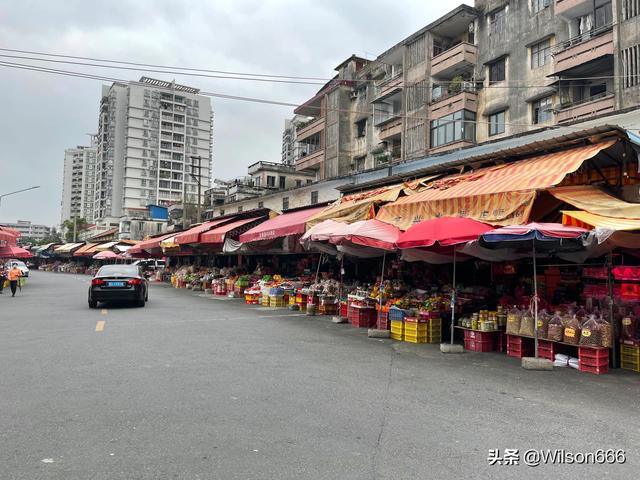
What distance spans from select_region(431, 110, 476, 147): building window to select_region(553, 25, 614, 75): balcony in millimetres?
6001

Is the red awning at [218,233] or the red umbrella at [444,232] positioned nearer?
the red umbrella at [444,232]

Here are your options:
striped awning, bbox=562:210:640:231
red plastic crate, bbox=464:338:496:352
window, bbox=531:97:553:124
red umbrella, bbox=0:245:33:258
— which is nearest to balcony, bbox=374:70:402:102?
window, bbox=531:97:553:124

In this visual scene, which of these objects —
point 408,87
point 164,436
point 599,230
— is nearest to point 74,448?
point 164,436

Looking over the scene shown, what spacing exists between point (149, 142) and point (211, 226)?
97884mm

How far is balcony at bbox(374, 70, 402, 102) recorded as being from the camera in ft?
114

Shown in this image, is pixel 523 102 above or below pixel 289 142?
below

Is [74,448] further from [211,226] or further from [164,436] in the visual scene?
[211,226]

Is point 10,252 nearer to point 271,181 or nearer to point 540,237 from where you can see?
point 271,181

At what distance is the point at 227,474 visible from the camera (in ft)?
11.9

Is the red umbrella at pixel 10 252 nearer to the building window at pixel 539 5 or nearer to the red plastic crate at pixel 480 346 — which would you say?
the red plastic crate at pixel 480 346

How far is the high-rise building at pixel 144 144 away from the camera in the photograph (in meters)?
111

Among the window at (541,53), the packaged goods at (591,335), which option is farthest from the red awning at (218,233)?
the window at (541,53)

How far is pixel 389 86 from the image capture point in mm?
35812

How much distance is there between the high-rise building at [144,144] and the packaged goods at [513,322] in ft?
345
